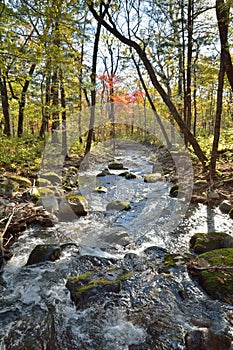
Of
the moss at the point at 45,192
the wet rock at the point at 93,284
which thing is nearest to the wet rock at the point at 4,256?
the wet rock at the point at 93,284

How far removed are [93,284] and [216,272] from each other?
6.55ft

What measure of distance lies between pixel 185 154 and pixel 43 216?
30.1 feet

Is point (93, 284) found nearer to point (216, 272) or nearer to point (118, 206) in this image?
point (216, 272)

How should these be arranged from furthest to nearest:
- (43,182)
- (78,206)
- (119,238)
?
(43,182)
(78,206)
(119,238)

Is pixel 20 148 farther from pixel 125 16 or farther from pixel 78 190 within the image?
pixel 125 16

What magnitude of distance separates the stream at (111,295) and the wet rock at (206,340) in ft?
0.35

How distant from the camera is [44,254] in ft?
15.4

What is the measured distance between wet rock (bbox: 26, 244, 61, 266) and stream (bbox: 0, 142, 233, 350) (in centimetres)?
11

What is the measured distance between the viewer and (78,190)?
982cm

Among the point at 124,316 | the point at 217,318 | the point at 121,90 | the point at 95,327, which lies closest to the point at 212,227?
the point at 217,318

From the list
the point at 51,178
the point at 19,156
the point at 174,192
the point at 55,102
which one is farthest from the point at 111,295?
the point at 55,102

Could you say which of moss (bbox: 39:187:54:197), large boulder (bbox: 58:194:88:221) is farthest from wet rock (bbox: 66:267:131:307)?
moss (bbox: 39:187:54:197)

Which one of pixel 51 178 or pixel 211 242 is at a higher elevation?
pixel 51 178

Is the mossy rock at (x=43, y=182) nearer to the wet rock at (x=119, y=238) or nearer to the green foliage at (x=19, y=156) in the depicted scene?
the green foliage at (x=19, y=156)
